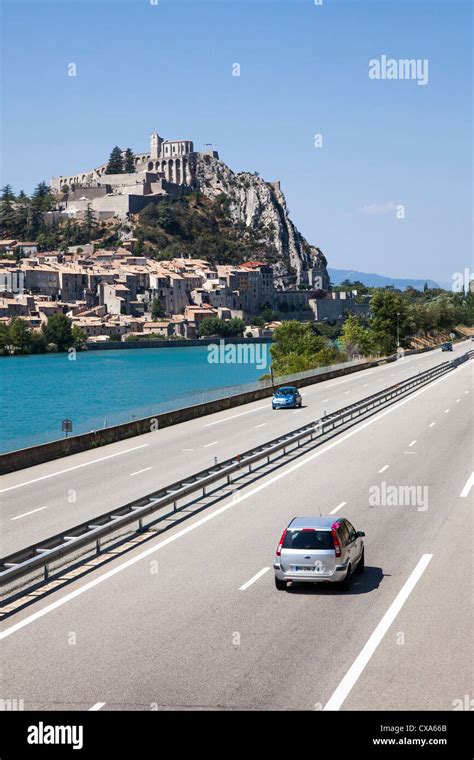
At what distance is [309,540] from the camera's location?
690 inches

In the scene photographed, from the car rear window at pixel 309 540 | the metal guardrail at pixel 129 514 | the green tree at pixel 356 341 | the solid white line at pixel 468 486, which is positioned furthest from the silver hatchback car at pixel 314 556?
the green tree at pixel 356 341

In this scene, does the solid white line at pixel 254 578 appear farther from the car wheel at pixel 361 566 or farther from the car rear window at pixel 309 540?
the car wheel at pixel 361 566

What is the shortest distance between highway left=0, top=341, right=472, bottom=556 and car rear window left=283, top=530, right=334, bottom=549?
20.2 feet

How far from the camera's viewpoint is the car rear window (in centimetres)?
1739

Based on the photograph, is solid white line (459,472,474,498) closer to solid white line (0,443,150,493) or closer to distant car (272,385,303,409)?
solid white line (0,443,150,493)

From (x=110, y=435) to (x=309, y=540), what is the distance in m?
24.8

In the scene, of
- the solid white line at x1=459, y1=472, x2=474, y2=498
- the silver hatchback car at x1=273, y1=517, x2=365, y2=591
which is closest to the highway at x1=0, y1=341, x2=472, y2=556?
the silver hatchback car at x1=273, y1=517, x2=365, y2=591

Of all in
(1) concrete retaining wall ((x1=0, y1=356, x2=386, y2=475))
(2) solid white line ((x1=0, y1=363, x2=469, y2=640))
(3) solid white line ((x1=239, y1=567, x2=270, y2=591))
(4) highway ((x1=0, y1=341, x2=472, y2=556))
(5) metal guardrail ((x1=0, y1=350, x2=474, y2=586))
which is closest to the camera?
(2) solid white line ((x1=0, y1=363, x2=469, y2=640))

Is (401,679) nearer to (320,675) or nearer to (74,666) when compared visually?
(320,675)

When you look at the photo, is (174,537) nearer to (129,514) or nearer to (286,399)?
(129,514)

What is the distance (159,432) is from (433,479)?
17.8 metres

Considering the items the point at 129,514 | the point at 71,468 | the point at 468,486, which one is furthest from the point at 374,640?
the point at 71,468

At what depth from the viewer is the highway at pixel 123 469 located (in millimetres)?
24688
